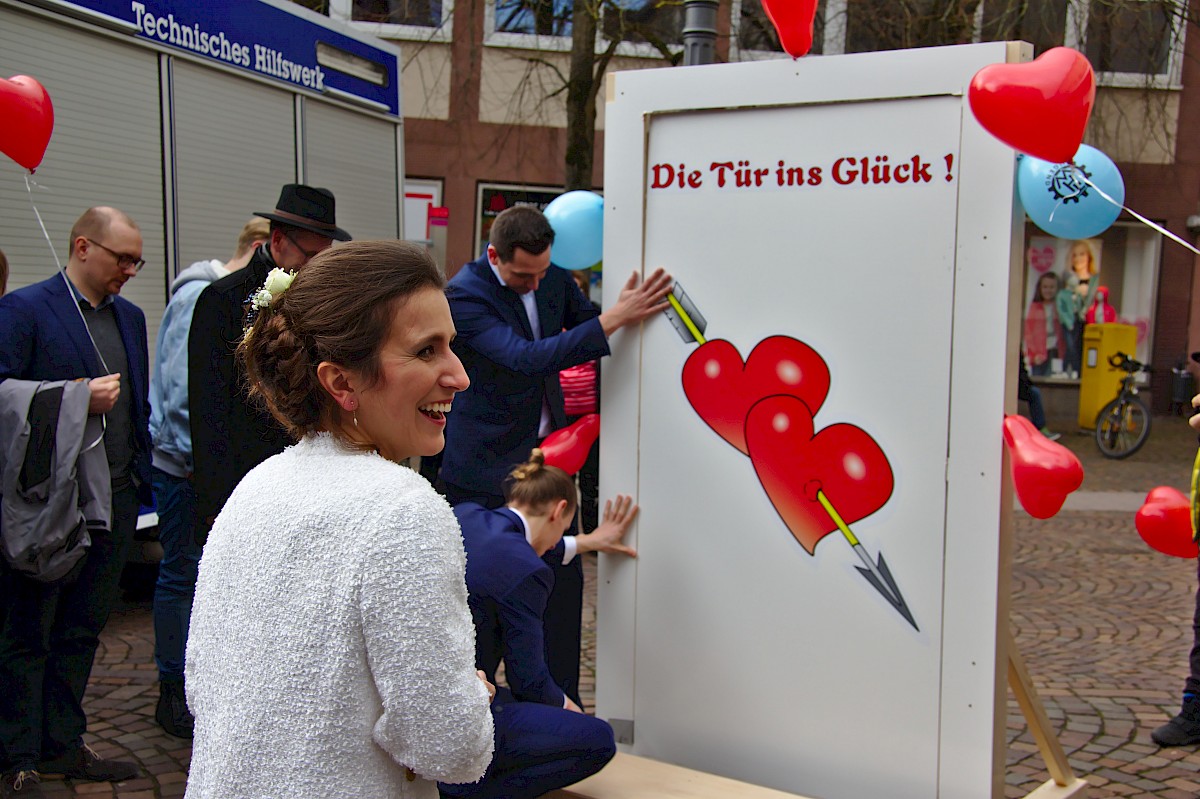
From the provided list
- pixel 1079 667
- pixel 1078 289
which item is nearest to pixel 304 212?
pixel 1079 667

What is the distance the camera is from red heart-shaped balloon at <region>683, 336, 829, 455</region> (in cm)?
308

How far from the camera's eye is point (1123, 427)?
39.1 ft

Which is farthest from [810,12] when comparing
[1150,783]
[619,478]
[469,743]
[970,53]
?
[1150,783]

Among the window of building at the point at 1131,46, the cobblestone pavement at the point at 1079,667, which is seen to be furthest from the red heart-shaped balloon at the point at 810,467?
the window of building at the point at 1131,46

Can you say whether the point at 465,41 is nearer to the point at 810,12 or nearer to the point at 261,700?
the point at 810,12

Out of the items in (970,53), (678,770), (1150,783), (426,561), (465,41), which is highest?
(465,41)

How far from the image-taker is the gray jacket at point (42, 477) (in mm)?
3402

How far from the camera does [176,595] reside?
4.16 meters

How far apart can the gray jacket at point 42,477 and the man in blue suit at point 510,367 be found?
114 centimetres

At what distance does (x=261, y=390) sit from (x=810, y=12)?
2.10 m

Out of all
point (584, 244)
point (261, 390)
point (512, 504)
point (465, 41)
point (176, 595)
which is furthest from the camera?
point (465, 41)

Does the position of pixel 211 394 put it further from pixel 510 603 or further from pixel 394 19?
pixel 394 19

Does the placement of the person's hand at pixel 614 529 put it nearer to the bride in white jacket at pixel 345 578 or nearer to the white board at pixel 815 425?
the white board at pixel 815 425

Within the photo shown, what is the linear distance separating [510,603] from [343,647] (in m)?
1.71
